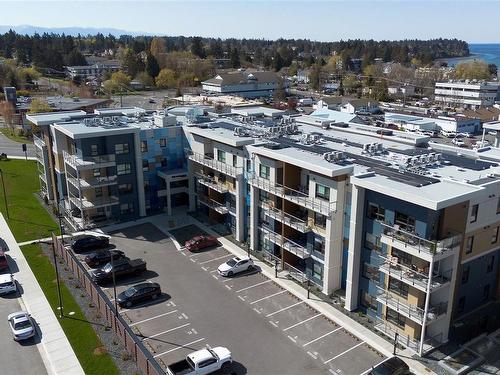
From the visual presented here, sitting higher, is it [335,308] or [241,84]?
[241,84]

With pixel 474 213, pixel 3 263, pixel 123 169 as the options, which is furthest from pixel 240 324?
pixel 123 169

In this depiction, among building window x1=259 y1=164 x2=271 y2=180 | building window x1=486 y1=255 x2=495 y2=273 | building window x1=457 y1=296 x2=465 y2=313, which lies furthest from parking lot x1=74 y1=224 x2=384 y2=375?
building window x1=486 y1=255 x2=495 y2=273

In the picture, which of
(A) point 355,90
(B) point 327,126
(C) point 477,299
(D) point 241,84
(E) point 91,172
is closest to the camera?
(C) point 477,299

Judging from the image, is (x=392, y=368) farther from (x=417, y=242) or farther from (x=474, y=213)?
(x=474, y=213)

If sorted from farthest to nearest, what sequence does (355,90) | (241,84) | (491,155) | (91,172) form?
(355,90)
(241,84)
(91,172)
(491,155)

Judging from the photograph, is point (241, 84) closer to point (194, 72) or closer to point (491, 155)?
point (194, 72)

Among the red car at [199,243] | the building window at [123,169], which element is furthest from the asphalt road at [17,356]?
the building window at [123,169]

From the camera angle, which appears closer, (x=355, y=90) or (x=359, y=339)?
(x=359, y=339)

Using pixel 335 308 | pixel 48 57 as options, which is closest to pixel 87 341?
pixel 335 308
